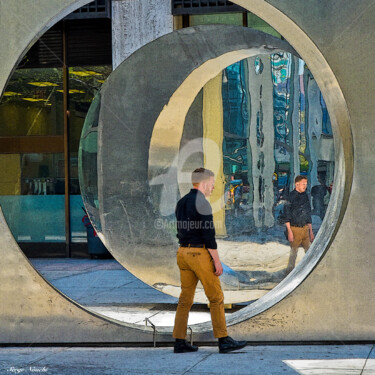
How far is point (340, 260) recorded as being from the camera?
6676 millimetres

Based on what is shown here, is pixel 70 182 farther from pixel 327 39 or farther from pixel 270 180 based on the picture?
pixel 327 39

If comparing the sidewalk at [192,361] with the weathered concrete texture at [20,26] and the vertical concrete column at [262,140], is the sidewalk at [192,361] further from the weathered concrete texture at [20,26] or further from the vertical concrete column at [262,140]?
the vertical concrete column at [262,140]

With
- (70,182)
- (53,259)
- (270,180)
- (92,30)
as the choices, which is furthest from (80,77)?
(270,180)

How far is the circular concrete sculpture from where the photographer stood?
9.66 meters

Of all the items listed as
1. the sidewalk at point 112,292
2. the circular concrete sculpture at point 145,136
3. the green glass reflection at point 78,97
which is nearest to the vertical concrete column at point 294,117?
the circular concrete sculpture at point 145,136

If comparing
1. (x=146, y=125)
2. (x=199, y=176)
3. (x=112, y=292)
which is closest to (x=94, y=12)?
(x=146, y=125)

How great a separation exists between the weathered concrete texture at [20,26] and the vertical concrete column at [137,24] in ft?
23.9

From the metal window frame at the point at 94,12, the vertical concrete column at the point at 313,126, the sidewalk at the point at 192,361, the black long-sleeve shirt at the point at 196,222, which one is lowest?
the sidewalk at the point at 192,361

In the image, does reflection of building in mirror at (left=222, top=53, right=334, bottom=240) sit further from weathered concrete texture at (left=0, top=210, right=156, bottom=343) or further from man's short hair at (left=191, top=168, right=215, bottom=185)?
weathered concrete texture at (left=0, top=210, right=156, bottom=343)

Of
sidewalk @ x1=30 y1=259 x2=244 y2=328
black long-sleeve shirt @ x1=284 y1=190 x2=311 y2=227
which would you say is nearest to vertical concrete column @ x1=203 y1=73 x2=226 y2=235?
black long-sleeve shirt @ x1=284 y1=190 x2=311 y2=227

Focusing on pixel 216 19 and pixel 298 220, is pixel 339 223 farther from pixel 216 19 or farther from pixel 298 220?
pixel 216 19

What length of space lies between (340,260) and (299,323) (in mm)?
626

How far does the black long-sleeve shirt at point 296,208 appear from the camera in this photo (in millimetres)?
10102

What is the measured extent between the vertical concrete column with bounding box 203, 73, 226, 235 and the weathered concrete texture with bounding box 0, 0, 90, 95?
358 cm
